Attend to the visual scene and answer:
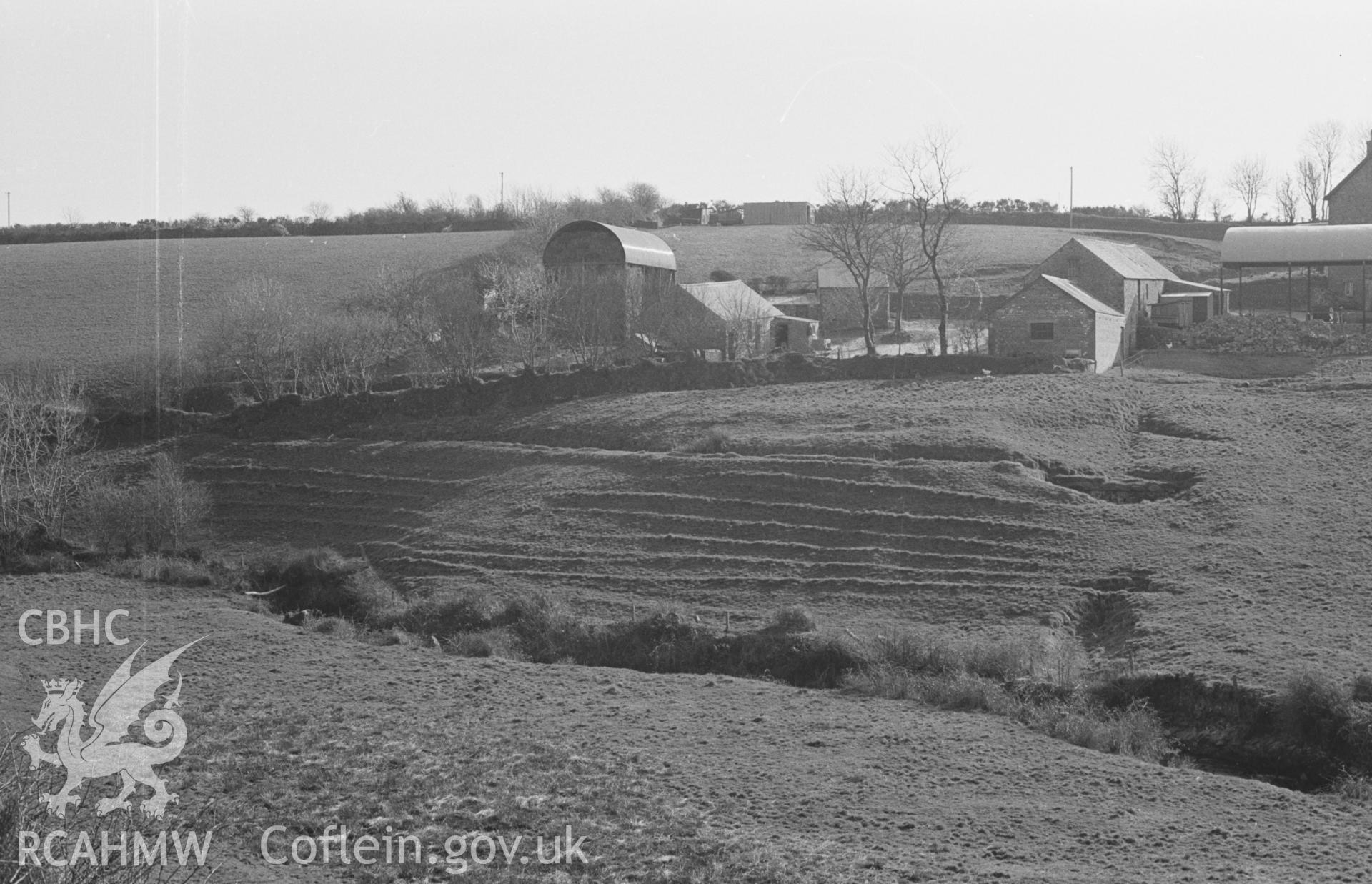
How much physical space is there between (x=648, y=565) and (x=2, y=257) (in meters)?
73.9

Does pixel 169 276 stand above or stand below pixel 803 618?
above

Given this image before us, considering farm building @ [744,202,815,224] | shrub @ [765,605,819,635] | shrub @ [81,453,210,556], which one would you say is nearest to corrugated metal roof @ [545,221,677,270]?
shrub @ [81,453,210,556]

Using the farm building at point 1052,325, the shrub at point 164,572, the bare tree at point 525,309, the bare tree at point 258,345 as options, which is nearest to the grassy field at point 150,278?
the bare tree at point 258,345

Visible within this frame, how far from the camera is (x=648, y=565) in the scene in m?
32.3

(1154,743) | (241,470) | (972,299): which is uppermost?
(972,299)

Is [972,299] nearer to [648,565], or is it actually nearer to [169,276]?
[648,565]

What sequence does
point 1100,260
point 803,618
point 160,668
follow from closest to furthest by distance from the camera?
point 160,668, point 803,618, point 1100,260

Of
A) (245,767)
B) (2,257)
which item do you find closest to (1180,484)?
(245,767)

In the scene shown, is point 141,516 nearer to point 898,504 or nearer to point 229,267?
point 898,504

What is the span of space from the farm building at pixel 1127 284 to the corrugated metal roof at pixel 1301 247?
1918 millimetres

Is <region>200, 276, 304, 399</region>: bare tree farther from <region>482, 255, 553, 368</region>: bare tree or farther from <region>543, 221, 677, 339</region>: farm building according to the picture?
<region>543, 221, 677, 339</region>: farm building

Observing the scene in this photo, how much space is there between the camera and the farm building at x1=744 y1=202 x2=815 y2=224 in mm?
108375

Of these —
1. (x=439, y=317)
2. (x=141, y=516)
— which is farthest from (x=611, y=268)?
(x=141, y=516)

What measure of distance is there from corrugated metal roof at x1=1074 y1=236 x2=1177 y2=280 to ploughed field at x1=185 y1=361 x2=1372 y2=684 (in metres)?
10.5
